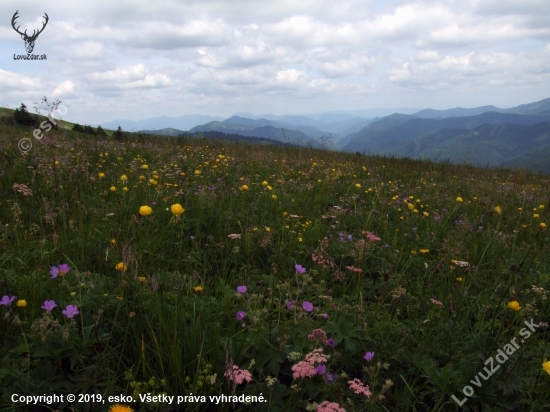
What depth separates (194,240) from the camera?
3025mm

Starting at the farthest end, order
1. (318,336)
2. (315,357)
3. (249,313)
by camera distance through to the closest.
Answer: (249,313) < (318,336) < (315,357)

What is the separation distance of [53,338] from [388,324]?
1.63 meters

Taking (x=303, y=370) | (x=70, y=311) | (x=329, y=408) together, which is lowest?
(x=329, y=408)

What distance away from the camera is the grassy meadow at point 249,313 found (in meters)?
1.41

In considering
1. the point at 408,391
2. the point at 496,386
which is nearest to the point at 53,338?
the point at 408,391

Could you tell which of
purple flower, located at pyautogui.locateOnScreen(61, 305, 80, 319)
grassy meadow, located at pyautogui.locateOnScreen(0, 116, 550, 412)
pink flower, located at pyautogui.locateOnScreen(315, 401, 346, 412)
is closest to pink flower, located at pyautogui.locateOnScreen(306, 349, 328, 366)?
grassy meadow, located at pyautogui.locateOnScreen(0, 116, 550, 412)

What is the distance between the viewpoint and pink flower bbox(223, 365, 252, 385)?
4.22 feet

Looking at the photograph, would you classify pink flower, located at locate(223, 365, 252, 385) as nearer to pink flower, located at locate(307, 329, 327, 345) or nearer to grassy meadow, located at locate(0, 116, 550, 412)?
grassy meadow, located at locate(0, 116, 550, 412)

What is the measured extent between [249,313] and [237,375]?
31 centimetres

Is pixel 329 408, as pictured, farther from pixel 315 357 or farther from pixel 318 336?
pixel 318 336

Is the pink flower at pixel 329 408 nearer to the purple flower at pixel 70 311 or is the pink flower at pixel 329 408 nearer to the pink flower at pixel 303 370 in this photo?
the pink flower at pixel 303 370

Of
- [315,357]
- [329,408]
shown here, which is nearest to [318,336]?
[315,357]

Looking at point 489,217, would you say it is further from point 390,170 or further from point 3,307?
point 3,307

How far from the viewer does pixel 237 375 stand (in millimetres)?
1382
